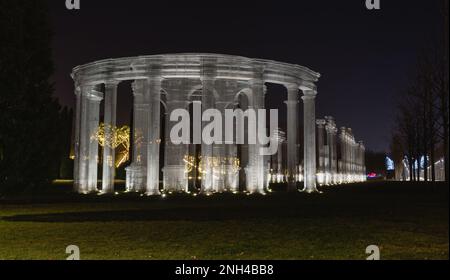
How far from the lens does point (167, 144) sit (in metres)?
51.9

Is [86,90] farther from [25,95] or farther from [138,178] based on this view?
[25,95]

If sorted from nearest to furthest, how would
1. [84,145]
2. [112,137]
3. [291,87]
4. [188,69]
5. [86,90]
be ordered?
[188,69], [112,137], [84,145], [86,90], [291,87]

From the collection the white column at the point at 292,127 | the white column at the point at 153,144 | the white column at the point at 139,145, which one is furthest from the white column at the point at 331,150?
the white column at the point at 153,144

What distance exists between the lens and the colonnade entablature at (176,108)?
4456 centimetres

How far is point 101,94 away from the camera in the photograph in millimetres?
51375

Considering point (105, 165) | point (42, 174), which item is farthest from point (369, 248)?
point (105, 165)

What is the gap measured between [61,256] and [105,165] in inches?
1323

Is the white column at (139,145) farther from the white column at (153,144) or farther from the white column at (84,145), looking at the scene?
the white column at (153,144)

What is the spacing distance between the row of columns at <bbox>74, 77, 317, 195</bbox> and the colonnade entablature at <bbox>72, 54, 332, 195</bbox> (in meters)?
0.08

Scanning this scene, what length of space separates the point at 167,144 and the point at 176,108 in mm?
3652

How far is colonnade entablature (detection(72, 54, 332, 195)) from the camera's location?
146 ft

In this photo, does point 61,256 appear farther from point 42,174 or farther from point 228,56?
point 228,56

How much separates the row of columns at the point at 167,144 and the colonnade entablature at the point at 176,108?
0.08 metres

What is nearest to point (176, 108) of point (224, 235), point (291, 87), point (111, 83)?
point (111, 83)
